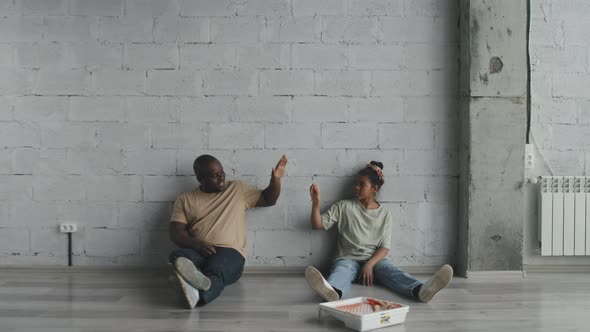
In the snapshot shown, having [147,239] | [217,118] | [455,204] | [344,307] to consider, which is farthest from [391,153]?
[147,239]

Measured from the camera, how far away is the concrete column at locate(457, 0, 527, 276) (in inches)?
162

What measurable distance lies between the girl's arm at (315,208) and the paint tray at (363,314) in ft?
3.45

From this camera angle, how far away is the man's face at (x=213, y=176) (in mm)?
3953

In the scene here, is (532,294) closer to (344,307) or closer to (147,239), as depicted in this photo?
(344,307)

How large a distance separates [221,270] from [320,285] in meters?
0.69

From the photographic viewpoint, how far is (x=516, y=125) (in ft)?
13.6

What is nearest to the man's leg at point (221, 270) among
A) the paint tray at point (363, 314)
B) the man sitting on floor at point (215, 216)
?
the man sitting on floor at point (215, 216)

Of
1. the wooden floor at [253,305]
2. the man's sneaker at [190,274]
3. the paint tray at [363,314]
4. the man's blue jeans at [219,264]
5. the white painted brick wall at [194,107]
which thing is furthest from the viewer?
the white painted brick wall at [194,107]

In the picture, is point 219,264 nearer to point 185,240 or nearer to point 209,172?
point 185,240

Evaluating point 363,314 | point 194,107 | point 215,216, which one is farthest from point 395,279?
point 194,107

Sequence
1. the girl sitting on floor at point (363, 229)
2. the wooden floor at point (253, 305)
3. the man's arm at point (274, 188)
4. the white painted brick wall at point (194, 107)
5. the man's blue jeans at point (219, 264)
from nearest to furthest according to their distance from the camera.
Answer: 1. the wooden floor at point (253, 305)
2. the man's blue jeans at point (219, 264)
3. the girl sitting on floor at point (363, 229)
4. the man's arm at point (274, 188)
5. the white painted brick wall at point (194, 107)

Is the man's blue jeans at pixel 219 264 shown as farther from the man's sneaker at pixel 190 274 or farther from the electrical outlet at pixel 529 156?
the electrical outlet at pixel 529 156

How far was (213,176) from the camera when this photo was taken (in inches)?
156

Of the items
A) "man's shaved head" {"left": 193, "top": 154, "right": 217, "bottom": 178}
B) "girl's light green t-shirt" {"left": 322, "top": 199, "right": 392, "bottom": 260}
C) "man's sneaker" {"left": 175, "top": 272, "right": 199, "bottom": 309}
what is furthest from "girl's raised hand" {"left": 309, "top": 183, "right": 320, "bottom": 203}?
"man's sneaker" {"left": 175, "top": 272, "right": 199, "bottom": 309}
